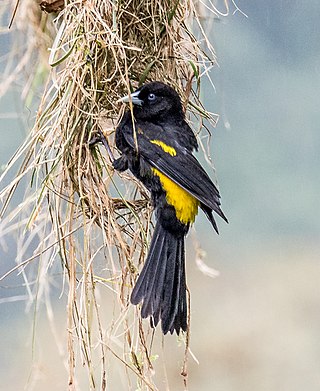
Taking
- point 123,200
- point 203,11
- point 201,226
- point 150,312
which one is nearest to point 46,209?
point 123,200

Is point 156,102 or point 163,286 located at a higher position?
point 156,102

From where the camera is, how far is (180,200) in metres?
1.64

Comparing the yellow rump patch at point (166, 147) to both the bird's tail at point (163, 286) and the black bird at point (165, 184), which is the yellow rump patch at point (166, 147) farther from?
the bird's tail at point (163, 286)

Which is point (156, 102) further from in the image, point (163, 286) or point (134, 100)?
point (163, 286)

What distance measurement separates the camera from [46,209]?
5.75ft

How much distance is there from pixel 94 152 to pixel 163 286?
0.28 m

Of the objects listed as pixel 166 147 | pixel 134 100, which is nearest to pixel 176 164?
pixel 166 147

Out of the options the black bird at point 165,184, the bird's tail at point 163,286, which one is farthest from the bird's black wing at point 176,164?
the bird's tail at point 163,286

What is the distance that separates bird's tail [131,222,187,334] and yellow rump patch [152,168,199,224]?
0.15 feet

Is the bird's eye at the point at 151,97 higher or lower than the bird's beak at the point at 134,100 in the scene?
higher

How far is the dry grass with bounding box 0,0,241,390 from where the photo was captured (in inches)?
61.3

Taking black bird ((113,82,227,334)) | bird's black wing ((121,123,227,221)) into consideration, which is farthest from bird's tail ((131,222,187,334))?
bird's black wing ((121,123,227,221))

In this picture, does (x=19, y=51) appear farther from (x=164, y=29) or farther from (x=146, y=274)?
(x=146, y=274)

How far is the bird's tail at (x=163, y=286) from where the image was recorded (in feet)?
5.04
